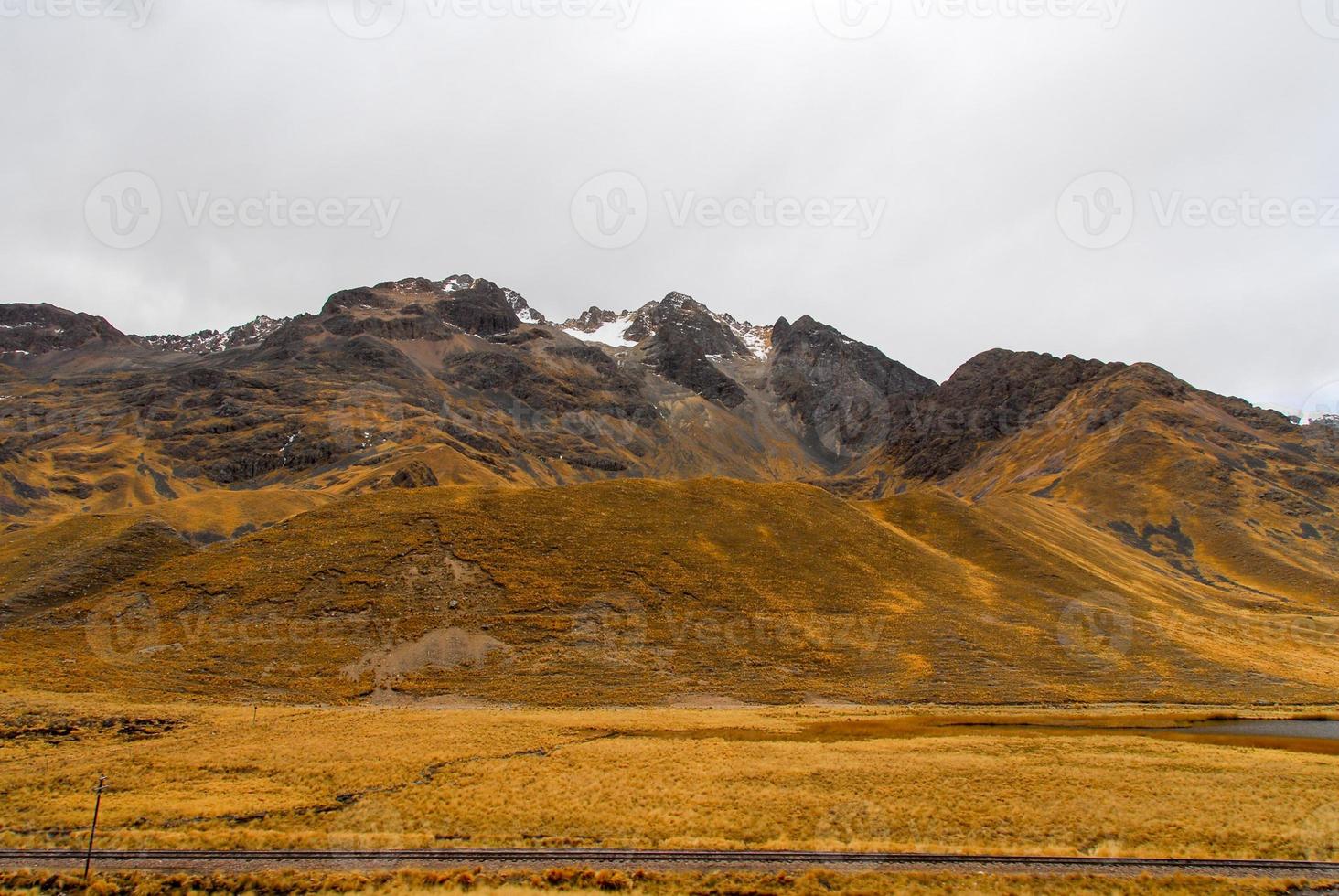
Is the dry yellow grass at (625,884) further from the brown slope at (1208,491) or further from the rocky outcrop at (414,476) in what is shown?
the rocky outcrop at (414,476)

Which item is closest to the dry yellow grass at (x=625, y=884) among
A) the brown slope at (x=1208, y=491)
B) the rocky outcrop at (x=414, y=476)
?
the brown slope at (x=1208, y=491)

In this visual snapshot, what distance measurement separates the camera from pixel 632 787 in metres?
31.8

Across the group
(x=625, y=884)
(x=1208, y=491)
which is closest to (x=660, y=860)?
(x=625, y=884)

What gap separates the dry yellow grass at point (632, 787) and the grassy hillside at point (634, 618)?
11.8 meters

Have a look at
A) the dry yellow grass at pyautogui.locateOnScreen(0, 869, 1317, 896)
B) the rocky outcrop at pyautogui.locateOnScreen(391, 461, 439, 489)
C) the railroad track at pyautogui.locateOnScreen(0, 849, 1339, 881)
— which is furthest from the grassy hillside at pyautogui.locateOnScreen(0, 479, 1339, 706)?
the rocky outcrop at pyautogui.locateOnScreen(391, 461, 439, 489)

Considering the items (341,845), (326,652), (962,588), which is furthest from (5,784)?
(962,588)

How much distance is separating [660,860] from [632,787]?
796cm

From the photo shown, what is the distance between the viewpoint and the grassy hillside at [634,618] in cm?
5812

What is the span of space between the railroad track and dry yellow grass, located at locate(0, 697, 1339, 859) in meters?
0.68

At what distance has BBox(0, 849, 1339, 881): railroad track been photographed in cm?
2347

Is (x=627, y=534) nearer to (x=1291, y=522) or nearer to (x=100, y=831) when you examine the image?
(x=100, y=831)

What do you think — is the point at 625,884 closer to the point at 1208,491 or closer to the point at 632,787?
the point at 632,787

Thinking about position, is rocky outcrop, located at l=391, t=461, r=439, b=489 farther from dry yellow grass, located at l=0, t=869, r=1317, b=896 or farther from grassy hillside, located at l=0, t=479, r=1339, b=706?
dry yellow grass, located at l=0, t=869, r=1317, b=896

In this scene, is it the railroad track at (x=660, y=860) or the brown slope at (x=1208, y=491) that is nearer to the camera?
the railroad track at (x=660, y=860)
